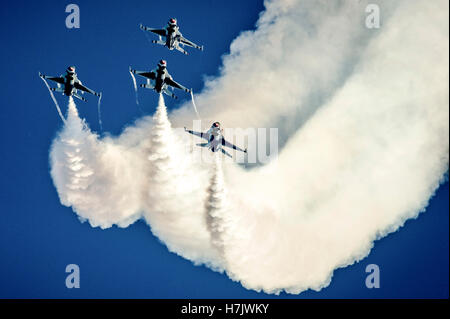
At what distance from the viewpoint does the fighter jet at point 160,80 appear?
57.9 meters

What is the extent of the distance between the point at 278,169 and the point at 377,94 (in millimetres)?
14697

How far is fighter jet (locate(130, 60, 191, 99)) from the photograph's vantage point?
57875 mm

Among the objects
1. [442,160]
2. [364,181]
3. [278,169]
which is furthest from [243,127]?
[442,160]

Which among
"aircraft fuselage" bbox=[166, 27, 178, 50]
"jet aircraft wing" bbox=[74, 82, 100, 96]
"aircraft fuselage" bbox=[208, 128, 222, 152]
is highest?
"aircraft fuselage" bbox=[166, 27, 178, 50]

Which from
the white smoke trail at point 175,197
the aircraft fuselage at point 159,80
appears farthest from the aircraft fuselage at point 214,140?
the aircraft fuselage at point 159,80

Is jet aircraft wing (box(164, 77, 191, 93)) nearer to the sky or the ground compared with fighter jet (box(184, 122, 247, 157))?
nearer to the sky

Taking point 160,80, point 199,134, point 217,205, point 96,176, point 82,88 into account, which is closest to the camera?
point 160,80

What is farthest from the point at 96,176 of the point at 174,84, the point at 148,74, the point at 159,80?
the point at 174,84

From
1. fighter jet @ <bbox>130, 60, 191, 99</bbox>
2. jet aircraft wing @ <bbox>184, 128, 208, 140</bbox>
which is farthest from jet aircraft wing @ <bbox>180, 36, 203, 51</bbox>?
jet aircraft wing @ <bbox>184, 128, 208, 140</bbox>

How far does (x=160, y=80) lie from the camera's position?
58.2 m

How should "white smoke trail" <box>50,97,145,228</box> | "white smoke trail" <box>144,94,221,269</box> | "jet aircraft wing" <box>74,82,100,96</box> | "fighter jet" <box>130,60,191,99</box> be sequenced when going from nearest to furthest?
"fighter jet" <box>130,60,191,99</box>, "jet aircraft wing" <box>74,82,100,96</box>, "white smoke trail" <box>144,94,221,269</box>, "white smoke trail" <box>50,97,145,228</box>

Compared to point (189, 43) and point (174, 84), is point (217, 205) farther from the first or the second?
point (189, 43)

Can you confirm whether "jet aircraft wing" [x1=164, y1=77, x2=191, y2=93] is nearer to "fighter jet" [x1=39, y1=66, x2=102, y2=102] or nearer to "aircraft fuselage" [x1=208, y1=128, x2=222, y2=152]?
"aircraft fuselage" [x1=208, y1=128, x2=222, y2=152]

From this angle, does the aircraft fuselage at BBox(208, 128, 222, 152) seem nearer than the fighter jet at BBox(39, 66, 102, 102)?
Yes
